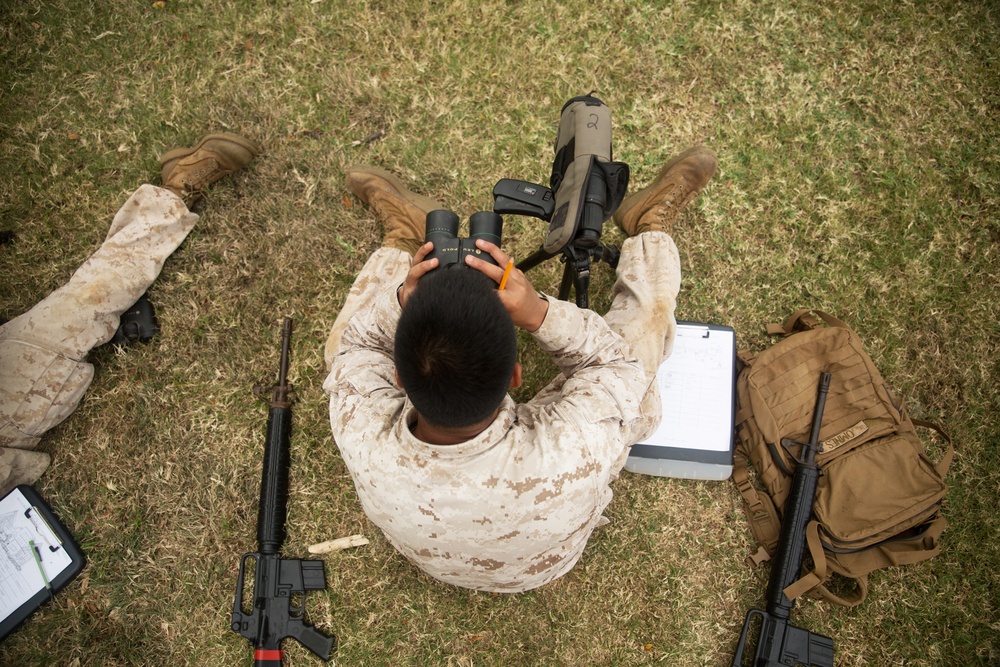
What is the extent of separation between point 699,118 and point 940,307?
1.91 m

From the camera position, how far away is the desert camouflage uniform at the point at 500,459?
1890mm

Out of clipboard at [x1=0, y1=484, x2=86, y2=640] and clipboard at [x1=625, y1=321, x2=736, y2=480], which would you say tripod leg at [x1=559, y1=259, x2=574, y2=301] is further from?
clipboard at [x1=0, y1=484, x2=86, y2=640]

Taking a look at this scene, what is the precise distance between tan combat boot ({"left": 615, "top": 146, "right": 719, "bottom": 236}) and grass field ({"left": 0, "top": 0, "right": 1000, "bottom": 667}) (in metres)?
0.25

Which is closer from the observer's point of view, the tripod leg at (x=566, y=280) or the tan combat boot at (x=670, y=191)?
the tripod leg at (x=566, y=280)

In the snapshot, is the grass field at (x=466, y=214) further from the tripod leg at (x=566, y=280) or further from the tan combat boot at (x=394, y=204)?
the tripod leg at (x=566, y=280)

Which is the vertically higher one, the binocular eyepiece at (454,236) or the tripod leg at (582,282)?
the binocular eyepiece at (454,236)

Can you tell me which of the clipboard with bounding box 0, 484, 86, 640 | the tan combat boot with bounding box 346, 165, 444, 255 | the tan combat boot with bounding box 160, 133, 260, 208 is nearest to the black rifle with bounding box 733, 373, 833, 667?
the tan combat boot with bounding box 346, 165, 444, 255

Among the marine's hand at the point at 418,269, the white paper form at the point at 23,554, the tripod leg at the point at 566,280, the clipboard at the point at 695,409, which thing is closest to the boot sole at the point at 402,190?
the tripod leg at the point at 566,280

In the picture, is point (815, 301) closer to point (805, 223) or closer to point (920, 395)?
point (805, 223)

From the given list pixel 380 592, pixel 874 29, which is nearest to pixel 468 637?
pixel 380 592

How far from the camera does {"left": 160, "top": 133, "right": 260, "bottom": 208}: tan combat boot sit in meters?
3.42

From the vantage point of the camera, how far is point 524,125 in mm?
3611

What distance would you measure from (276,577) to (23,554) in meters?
1.38

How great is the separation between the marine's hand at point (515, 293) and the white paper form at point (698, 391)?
117 centimetres
